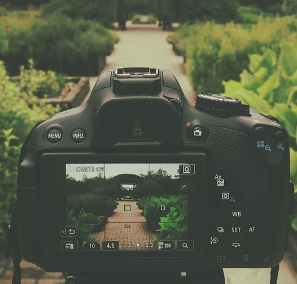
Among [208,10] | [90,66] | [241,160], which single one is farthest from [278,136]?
[208,10]

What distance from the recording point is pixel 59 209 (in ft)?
6.22

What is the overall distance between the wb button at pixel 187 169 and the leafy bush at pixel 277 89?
7.24 feet

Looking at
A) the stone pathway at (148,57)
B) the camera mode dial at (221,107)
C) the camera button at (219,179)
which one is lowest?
the stone pathway at (148,57)

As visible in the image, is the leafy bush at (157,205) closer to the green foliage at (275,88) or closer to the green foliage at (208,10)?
the green foliage at (275,88)

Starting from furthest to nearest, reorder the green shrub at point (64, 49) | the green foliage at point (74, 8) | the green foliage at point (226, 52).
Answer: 1. the green foliage at point (74, 8)
2. the green shrub at point (64, 49)
3. the green foliage at point (226, 52)

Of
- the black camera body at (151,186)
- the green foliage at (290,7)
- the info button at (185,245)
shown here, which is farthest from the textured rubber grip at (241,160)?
the green foliage at (290,7)

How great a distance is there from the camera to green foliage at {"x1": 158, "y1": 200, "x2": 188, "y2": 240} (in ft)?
6.25

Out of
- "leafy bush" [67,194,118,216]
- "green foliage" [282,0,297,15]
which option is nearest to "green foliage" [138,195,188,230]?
"leafy bush" [67,194,118,216]

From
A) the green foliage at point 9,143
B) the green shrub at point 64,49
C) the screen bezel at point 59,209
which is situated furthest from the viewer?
the green shrub at point 64,49

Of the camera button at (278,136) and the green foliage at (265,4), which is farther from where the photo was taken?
the green foliage at (265,4)

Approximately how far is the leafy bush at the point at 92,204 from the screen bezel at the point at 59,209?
48 millimetres

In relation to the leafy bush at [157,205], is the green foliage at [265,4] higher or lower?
lower

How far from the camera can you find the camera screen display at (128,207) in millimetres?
1873

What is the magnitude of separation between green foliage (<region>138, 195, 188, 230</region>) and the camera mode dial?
31 centimetres
